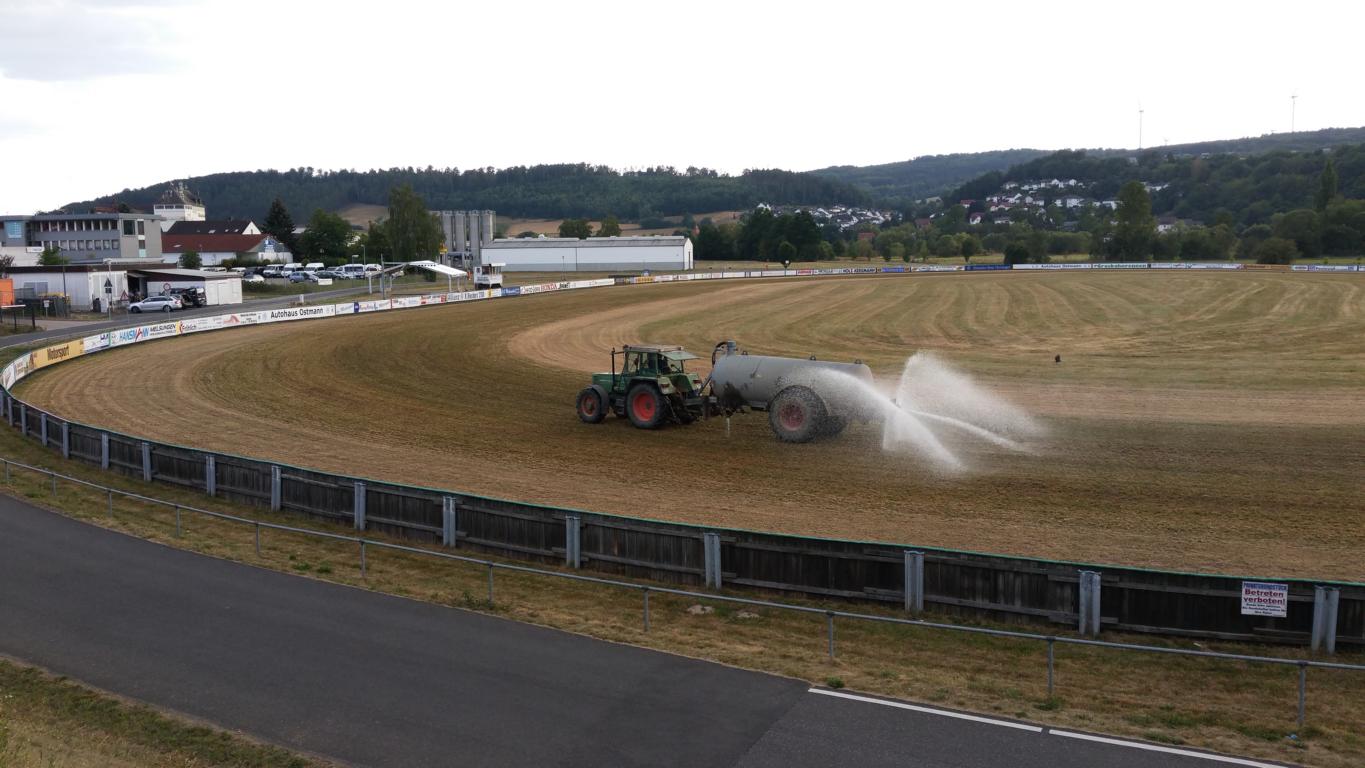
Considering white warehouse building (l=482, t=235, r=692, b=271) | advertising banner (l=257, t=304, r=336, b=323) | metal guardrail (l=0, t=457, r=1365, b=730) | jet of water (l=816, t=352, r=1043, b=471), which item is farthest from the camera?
white warehouse building (l=482, t=235, r=692, b=271)

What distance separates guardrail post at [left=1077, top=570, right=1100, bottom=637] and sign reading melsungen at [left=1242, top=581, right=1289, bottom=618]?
190 cm

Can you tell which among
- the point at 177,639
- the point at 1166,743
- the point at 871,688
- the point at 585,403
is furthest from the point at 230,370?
the point at 1166,743

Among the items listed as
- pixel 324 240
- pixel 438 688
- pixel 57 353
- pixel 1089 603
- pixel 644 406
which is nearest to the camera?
pixel 438 688

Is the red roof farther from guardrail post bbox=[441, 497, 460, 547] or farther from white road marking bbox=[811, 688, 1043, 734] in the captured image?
white road marking bbox=[811, 688, 1043, 734]

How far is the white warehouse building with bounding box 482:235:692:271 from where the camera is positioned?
5659 inches

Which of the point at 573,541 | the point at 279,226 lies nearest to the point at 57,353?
the point at 573,541

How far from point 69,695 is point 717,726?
27.2 ft

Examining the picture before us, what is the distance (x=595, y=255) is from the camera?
144125mm

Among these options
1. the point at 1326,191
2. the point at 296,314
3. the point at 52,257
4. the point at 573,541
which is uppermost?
the point at 1326,191

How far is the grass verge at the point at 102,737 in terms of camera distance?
37.4 feet

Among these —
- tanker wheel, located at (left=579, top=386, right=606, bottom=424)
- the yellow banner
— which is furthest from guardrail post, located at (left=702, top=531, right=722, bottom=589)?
the yellow banner

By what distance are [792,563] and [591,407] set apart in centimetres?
1519

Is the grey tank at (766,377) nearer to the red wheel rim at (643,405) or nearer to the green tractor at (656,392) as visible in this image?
the green tractor at (656,392)

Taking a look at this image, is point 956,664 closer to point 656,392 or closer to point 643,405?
point 656,392
